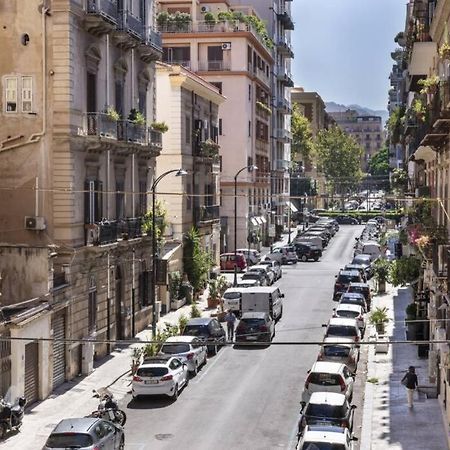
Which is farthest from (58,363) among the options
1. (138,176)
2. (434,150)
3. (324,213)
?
(324,213)

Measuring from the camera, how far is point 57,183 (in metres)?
34.9

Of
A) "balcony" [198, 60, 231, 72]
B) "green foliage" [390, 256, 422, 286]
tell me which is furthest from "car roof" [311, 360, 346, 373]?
"balcony" [198, 60, 231, 72]

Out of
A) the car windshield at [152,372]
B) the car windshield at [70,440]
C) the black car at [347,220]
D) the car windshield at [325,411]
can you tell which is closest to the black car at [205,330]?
the car windshield at [152,372]

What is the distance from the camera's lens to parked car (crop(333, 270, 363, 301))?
56.4 metres

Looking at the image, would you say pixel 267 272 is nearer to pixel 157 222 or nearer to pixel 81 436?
pixel 157 222

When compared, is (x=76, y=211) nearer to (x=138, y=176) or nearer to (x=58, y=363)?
(x=58, y=363)

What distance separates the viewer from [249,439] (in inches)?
1034

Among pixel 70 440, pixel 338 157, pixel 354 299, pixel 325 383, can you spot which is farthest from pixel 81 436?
pixel 338 157

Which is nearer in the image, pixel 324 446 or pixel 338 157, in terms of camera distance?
pixel 324 446

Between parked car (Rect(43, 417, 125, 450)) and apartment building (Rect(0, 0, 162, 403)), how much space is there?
267 inches

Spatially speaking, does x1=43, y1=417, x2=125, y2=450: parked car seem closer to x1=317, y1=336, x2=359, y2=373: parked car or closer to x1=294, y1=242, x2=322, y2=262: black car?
x1=317, y1=336, x2=359, y2=373: parked car

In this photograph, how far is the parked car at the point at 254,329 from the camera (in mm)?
41188

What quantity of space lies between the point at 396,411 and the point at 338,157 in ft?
404

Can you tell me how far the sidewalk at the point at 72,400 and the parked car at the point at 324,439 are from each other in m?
7.87
